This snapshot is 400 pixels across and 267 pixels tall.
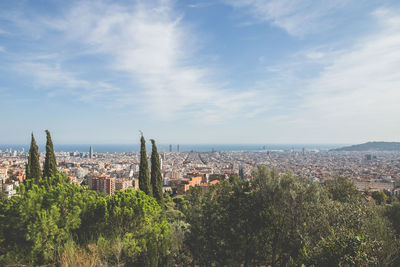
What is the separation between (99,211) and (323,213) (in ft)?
15.2

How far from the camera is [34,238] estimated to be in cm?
333

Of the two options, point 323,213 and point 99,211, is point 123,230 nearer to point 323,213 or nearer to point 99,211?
point 99,211

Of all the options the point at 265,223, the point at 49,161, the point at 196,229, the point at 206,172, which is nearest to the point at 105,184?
the point at 206,172

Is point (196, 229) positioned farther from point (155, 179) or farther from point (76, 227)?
point (155, 179)

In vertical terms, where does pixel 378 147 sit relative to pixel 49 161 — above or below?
below

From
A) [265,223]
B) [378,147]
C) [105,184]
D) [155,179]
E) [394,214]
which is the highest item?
[265,223]

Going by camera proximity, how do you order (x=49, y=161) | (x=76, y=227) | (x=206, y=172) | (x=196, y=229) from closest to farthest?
(x=76, y=227) → (x=196, y=229) → (x=49, y=161) → (x=206, y=172)

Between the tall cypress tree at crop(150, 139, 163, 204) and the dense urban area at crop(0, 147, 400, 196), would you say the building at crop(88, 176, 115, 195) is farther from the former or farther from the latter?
the tall cypress tree at crop(150, 139, 163, 204)

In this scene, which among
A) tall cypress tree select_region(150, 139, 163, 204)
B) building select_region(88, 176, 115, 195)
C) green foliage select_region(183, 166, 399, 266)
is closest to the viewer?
green foliage select_region(183, 166, 399, 266)

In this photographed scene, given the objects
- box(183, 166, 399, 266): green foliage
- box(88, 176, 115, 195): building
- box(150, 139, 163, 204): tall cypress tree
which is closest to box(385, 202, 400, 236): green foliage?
box(183, 166, 399, 266): green foliage

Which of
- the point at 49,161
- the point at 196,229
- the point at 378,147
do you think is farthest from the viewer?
the point at 378,147

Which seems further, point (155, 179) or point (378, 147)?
point (378, 147)

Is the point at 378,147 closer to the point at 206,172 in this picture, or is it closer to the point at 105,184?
the point at 206,172

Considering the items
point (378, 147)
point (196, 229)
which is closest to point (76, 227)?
point (196, 229)
